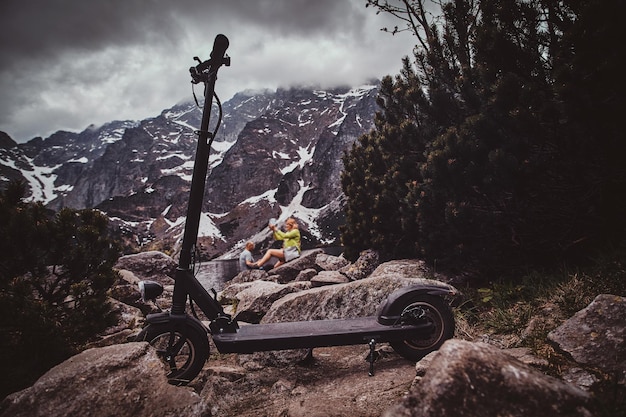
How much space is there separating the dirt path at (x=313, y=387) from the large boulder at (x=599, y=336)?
1.45 m

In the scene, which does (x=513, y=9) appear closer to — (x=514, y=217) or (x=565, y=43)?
(x=565, y=43)

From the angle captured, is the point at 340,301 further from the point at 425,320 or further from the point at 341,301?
the point at 425,320

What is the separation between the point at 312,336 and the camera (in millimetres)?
3449

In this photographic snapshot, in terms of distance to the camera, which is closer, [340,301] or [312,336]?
[312,336]

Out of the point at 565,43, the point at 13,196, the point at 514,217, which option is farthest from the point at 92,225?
the point at 565,43

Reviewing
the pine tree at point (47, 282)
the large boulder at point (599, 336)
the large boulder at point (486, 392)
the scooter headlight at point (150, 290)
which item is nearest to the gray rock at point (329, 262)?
the pine tree at point (47, 282)

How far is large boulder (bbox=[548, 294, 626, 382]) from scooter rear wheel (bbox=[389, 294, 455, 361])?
3.74 feet

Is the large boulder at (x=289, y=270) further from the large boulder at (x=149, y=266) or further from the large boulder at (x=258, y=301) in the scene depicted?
the large boulder at (x=258, y=301)

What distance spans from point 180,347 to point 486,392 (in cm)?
315

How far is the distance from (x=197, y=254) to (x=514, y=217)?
5.25m

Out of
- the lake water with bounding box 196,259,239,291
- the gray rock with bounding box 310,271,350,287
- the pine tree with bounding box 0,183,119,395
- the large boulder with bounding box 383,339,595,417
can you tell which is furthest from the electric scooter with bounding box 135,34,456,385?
the gray rock with bounding box 310,271,350,287

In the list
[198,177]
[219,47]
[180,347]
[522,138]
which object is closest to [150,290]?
[180,347]

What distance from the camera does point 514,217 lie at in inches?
211

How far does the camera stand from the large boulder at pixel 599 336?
2412 millimetres
